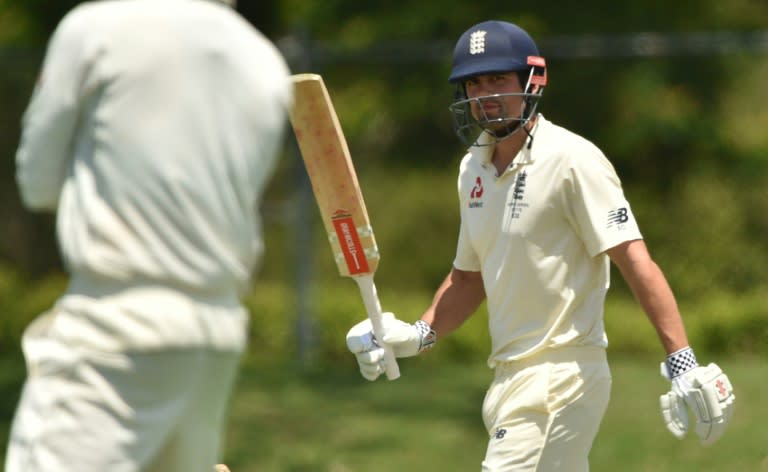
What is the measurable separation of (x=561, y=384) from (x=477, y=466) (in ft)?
11.2

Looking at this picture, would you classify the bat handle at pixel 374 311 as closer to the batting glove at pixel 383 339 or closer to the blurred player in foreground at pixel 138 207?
the batting glove at pixel 383 339

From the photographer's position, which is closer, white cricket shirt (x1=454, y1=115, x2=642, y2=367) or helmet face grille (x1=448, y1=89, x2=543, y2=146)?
white cricket shirt (x1=454, y1=115, x2=642, y2=367)

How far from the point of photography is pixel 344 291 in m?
10.2

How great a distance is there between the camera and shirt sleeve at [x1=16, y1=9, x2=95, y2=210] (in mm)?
2770

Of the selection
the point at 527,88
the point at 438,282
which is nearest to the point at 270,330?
the point at 438,282

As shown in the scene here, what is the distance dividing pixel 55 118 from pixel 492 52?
5.71ft

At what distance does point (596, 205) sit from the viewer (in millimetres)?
4027

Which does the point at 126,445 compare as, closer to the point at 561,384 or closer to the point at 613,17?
the point at 561,384

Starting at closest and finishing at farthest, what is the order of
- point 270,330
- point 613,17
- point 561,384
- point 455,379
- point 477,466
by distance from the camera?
1. point 561,384
2. point 477,466
3. point 455,379
4. point 270,330
5. point 613,17

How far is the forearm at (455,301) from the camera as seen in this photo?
4.52m

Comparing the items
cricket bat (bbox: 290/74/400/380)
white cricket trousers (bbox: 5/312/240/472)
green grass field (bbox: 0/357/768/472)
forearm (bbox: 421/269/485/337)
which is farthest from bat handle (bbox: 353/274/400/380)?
green grass field (bbox: 0/357/768/472)

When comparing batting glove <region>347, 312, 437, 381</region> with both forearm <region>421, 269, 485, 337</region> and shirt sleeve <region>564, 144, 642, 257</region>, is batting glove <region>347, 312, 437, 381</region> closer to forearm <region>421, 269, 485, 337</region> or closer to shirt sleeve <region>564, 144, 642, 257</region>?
forearm <region>421, 269, 485, 337</region>

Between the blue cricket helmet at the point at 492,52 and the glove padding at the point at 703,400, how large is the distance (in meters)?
0.98

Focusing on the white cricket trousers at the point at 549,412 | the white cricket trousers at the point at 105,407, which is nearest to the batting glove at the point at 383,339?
the white cricket trousers at the point at 549,412
